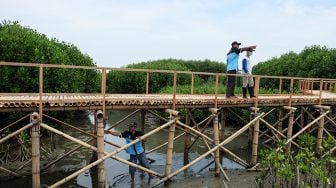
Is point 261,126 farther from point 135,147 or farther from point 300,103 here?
point 135,147

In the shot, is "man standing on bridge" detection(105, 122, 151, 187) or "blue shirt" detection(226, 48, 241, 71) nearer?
"man standing on bridge" detection(105, 122, 151, 187)

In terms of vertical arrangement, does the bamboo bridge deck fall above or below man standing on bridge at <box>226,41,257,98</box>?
below

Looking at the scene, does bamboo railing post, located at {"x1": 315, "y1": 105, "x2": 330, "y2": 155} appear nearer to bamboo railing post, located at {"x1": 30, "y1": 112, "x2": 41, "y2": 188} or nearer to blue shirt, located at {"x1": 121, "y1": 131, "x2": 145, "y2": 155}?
blue shirt, located at {"x1": 121, "y1": 131, "x2": 145, "y2": 155}

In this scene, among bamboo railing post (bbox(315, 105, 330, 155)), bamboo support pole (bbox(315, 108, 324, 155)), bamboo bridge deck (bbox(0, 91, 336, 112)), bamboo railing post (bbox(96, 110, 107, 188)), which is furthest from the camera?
bamboo support pole (bbox(315, 108, 324, 155))

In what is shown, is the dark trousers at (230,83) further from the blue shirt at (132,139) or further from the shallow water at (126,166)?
the blue shirt at (132,139)

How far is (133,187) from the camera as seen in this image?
36.3ft

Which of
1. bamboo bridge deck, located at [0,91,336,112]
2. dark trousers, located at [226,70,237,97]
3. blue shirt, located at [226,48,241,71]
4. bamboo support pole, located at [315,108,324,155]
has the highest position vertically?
blue shirt, located at [226,48,241,71]

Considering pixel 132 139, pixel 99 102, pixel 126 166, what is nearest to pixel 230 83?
pixel 132 139

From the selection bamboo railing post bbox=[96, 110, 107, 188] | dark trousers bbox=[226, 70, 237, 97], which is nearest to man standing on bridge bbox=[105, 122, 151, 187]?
bamboo railing post bbox=[96, 110, 107, 188]

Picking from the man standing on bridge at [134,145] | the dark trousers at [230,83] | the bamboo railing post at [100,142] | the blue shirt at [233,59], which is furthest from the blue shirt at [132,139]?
the blue shirt at [233,59]

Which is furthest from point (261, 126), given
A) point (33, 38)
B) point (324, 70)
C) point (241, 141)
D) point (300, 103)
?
point (33, 38)

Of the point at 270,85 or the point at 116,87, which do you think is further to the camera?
the point at 116,87

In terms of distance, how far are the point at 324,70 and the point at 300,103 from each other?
12.4 meters

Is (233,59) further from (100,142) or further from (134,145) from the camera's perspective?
(100,142)
